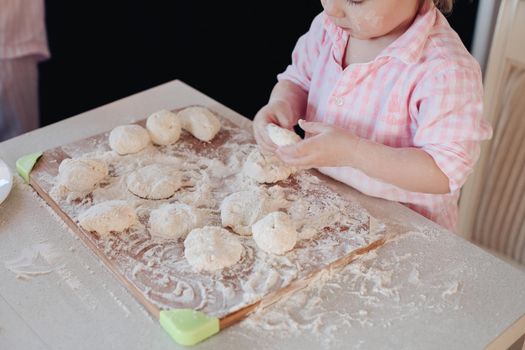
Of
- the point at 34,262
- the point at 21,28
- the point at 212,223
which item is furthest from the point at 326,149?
the point at 21,28

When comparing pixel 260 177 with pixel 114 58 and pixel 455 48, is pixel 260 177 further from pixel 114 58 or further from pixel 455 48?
pixel 114 58

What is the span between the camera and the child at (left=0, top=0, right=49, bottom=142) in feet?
5.68

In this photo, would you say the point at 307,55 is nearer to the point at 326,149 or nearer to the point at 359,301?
the point at 326,149

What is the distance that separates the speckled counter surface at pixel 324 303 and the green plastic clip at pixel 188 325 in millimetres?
13

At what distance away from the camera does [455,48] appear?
1052mm

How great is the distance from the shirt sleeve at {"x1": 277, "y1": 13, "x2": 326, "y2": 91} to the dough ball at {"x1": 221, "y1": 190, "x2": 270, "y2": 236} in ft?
1.13

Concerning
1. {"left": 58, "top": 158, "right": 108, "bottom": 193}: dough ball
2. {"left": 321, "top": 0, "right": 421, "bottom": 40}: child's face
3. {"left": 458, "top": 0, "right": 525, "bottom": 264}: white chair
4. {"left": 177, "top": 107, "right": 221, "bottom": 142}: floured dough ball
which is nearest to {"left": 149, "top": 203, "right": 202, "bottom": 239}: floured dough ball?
{"left": 58, "top": 158, "right": 108, "bottom": 193}: dough ball

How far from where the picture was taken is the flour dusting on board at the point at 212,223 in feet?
2.83

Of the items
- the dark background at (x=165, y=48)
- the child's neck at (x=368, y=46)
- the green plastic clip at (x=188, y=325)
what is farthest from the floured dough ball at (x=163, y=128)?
the dark background at (x=165, y=48)

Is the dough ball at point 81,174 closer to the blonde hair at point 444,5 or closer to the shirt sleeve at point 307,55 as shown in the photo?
the shirt sleeve at point 307,55

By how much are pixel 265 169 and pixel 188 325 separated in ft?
1.21

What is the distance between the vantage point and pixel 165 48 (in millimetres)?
2221

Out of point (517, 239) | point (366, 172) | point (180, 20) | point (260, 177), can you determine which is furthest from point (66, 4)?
point (517, 239)

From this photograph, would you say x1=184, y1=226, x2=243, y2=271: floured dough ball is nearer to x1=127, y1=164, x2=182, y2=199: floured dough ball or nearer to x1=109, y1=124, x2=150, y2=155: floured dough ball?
x1=127, y1=164, x2=182, y2=199: floured dough ball
